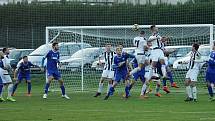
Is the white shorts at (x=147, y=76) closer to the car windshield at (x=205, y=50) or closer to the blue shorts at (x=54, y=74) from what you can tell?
the blue shorts at (x=54, y=74)

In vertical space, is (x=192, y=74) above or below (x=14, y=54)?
below

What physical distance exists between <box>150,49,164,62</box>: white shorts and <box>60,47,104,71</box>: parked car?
25.8ft

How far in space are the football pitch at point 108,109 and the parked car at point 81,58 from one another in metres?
6.60

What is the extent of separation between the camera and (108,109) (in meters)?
24.9

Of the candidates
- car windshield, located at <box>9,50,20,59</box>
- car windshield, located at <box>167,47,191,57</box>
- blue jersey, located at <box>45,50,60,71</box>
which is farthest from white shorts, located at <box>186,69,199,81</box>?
car windshield, located at <box>9,50,20,59</box>

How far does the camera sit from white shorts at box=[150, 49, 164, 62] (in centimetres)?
3150

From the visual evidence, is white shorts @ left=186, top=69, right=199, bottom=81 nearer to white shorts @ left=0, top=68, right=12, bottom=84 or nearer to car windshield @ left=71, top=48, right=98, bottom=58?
white shorts @ left=0, top=68, right=12, bottom=84

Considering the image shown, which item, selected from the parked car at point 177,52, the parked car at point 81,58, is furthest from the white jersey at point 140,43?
the parked car at point 81,58

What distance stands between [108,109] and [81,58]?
1433cm

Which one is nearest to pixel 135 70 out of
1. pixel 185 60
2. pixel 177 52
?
pixel 185 60

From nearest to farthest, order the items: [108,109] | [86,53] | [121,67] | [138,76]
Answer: [108,109], [121,67], [138,76], [86,53]

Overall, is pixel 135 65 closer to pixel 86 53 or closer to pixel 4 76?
pixel 4 76

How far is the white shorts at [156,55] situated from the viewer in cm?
3150

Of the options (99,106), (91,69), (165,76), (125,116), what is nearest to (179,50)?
(91,69)
